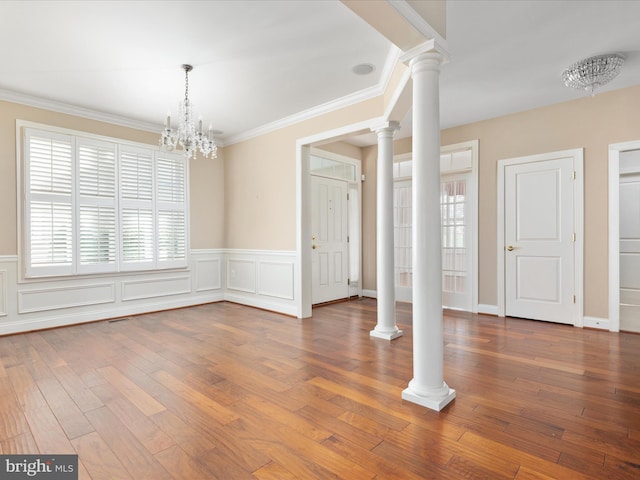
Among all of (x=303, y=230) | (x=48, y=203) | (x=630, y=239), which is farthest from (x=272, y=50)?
(x=630, y=239)

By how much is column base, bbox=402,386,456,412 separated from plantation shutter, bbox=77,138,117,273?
4.47m

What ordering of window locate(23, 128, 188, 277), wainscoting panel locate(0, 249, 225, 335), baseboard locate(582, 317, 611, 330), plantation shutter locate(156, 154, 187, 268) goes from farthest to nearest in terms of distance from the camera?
plantation shutter locate(156, 154, 187, 268) → window locate(23, 128, 188, 277) → wainscoting panel locate(0, 249, 225, 335) → baseboard locate(582, 317, 611, 330)

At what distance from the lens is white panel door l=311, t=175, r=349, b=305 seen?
5.87 m

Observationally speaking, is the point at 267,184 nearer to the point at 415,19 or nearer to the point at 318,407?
the point at 415,19

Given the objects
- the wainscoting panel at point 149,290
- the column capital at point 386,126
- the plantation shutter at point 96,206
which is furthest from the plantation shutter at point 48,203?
the column capital at point 386,126

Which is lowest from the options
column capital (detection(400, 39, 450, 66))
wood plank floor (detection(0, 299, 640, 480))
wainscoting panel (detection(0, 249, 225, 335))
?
wood plank floor (detection(0, 299, 640, 480))

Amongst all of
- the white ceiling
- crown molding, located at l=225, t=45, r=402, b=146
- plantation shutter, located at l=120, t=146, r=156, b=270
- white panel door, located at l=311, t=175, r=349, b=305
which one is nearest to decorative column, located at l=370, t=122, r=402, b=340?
crown molding, located at l=225, t=45, r=402, b=146

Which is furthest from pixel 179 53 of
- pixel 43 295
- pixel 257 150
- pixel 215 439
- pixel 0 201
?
pixel 43 295

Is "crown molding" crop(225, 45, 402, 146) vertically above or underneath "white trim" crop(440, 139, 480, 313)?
above

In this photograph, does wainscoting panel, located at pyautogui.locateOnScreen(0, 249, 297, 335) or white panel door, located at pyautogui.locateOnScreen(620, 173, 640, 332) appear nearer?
wainscoting panel, located at pyautogui.locateOnScreen(0, 249, 297, 335)

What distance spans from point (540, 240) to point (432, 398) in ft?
10.9

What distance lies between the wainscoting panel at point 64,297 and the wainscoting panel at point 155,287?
0.66 ft

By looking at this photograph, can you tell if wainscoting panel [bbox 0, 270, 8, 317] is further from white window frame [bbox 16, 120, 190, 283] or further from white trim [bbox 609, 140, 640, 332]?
white trim [bbox 609, 140, 640, 332]

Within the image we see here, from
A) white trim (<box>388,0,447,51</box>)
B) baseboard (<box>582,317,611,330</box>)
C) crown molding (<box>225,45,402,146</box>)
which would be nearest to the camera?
white trim (<box>388,0,447,51</box>)
